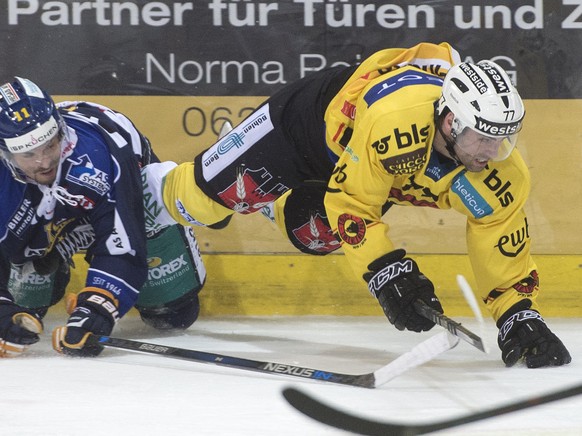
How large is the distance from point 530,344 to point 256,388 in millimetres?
909

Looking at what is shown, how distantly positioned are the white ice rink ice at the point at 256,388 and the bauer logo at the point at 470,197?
51 centimetres

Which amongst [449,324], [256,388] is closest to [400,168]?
[449,324]

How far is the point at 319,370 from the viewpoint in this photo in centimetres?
331

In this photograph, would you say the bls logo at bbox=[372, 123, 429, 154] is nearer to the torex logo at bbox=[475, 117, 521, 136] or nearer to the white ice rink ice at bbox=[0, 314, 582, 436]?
the torex logo at bbox=[475, 117, 521, 136]

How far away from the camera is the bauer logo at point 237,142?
149 inches

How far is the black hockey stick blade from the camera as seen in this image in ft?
9.99

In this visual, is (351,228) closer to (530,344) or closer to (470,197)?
(470,197)

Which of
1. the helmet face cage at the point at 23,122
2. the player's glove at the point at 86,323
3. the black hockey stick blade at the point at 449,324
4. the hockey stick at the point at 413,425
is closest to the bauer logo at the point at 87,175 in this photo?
the helmet face cage at the point at 23,122

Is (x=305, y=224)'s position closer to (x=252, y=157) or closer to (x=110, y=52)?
(x=252, y=157)

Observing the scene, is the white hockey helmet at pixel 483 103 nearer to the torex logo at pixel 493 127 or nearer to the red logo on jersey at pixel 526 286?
the torex logo at pixel 493 127

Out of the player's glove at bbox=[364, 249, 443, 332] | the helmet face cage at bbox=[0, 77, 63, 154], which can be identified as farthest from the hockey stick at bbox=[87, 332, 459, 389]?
the helmet face cage at bbox=[0, 77, 63, 154]

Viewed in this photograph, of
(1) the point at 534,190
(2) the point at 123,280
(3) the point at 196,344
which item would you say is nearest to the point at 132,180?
(2) the point at 123,280

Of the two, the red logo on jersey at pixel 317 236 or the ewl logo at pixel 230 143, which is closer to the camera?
the ewl logo at pixel 230 143

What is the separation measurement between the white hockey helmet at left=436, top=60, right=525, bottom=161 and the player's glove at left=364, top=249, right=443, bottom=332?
429mm
